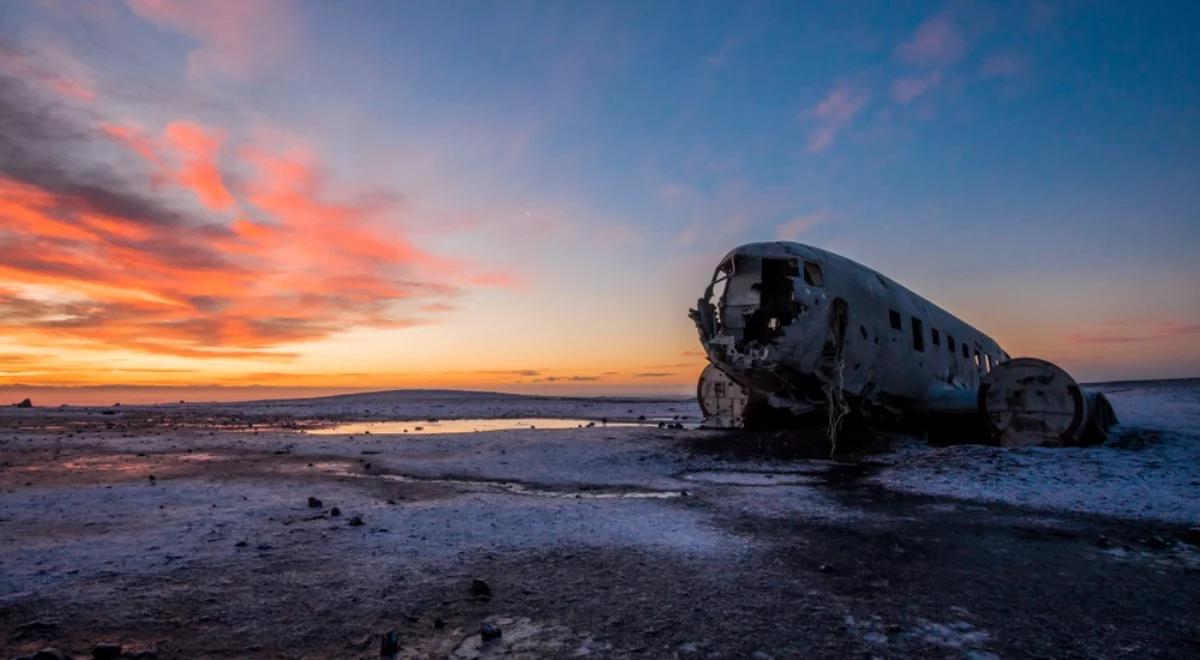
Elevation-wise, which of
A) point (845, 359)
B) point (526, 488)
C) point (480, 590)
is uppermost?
point (845, 359)

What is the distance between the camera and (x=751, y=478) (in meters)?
12.9

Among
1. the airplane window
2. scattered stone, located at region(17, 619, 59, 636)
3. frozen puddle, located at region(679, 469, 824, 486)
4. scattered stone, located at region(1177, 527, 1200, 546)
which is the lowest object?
frozen puddle, located at region(679, 469, 824, 486)

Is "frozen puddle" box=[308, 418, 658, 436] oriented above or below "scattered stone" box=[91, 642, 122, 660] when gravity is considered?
below

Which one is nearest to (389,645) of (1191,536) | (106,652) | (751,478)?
(106,652)

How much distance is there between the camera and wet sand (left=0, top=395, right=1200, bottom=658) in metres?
4.34

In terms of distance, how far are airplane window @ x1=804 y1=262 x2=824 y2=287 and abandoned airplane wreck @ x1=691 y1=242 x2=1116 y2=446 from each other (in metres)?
0.03

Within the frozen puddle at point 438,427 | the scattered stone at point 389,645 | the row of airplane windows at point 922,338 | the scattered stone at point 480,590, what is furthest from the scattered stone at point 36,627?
the frozen puddle at point 438,427

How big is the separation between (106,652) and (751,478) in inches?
431

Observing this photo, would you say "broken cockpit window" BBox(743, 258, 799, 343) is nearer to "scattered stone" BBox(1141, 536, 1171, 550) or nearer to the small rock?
"scattered stone" BBox(1141, 536, 1171, 550)

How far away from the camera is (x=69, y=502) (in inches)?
368

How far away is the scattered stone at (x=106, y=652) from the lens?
396 centimetres

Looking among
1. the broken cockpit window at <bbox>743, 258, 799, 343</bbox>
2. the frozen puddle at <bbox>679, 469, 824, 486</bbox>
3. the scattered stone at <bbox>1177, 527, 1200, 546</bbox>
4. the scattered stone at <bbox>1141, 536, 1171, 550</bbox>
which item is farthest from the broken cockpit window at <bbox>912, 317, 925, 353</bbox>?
the scattered stone at <bbox>1141, 536, 1171, 550</bbox>

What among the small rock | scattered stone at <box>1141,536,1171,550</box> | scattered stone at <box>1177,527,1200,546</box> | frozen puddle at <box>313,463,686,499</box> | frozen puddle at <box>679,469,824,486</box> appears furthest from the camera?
frozen puddle at <box>679,469,824,486</box>

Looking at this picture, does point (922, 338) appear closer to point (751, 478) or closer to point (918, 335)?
point (918, 335)
